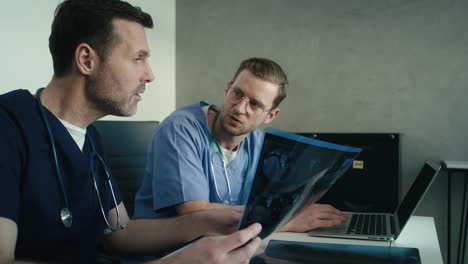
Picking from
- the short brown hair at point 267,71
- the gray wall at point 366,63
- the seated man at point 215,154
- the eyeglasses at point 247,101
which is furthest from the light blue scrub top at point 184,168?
the gray wall at point 366,63

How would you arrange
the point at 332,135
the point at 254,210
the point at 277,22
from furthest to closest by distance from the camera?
the point at 277,22 < the point at 332,135 < the point at 254,210

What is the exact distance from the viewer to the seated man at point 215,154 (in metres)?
1.41

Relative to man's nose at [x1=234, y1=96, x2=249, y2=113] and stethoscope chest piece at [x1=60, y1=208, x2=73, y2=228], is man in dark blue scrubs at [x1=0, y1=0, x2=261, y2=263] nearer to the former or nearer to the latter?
stethoscope chest piece at [x1=60, y1=208, x2=73, y2=228]

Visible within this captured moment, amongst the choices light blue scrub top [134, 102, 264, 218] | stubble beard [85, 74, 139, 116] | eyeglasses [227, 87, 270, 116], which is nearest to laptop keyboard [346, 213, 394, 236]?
light blue scrub top [134, 102, 264, 218]

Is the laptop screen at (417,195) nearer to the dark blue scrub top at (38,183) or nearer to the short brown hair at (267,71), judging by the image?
the short brown hair at (267,71)

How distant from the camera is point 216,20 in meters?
2.84

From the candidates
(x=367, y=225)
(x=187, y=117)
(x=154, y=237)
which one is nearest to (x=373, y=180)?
(x=367, y=225)

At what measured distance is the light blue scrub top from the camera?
1410 mm

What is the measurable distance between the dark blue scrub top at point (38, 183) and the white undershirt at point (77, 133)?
0.04 metres

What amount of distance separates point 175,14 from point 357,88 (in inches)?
48.3

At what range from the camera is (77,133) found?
43.3 inches

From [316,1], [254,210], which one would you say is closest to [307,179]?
[254,210]

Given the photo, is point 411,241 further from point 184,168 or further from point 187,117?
point 187,117

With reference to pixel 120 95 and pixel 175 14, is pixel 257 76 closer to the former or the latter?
pixel 120 95
